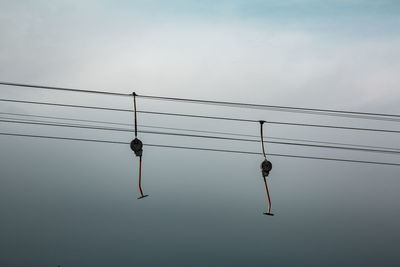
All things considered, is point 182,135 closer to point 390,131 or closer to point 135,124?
point 135,124

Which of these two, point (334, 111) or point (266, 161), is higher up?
point (334, 111)

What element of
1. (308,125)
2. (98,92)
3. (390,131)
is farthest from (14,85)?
(390,131)

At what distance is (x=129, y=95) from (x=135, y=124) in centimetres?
99

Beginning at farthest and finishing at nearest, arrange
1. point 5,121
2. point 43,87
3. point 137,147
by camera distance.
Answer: point 5,121 < point 137,147 < point 43,87

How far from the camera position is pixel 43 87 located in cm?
1400

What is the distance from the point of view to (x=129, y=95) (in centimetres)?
1548

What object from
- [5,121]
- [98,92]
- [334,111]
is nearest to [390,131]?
[334,111]

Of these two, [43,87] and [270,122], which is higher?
[43,87]

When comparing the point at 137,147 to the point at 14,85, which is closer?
the point at 14,85

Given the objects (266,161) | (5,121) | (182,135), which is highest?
(5,121)

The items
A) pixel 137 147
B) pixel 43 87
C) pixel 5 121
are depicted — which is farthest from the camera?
pixel 5 121

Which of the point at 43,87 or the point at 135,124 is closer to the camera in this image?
→ the point at 43,87

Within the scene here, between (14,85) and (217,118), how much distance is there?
21.5 ft

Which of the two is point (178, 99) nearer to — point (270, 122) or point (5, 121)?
point (270, 122)
